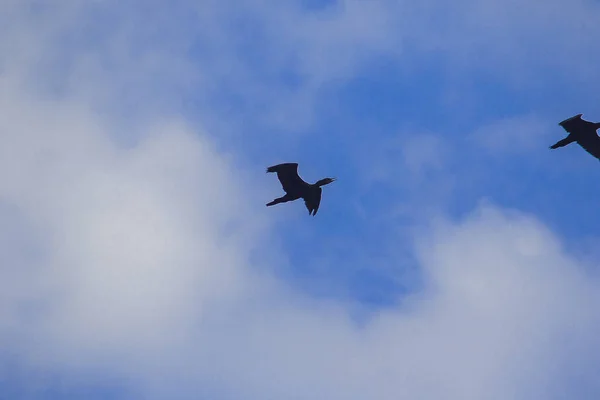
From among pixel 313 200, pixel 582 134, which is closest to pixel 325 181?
pixel 313 200

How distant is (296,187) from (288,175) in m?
1.02

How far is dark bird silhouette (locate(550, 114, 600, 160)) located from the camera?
2586 inches

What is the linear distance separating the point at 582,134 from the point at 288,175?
14.3 meters

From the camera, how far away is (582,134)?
66375mm

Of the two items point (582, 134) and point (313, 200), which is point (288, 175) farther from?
point (582, 134)

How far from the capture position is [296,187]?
66938 mm

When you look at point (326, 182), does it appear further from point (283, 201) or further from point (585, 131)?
point (585, 131)

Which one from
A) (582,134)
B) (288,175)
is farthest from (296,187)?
(582,134)

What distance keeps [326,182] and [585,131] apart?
499 inches

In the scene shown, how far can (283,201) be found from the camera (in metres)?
67.6

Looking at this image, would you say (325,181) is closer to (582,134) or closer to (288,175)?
(288,175)

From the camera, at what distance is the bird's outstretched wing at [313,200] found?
67500mm

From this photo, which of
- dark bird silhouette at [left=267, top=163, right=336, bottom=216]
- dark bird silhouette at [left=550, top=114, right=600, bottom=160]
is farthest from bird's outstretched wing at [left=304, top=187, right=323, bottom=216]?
dark bird silhouette at [left=550, top=114, right=600, bottom=160]

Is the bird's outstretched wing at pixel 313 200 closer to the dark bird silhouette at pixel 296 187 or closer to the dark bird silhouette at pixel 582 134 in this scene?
the dark bird silhouette at pixel 296 187
